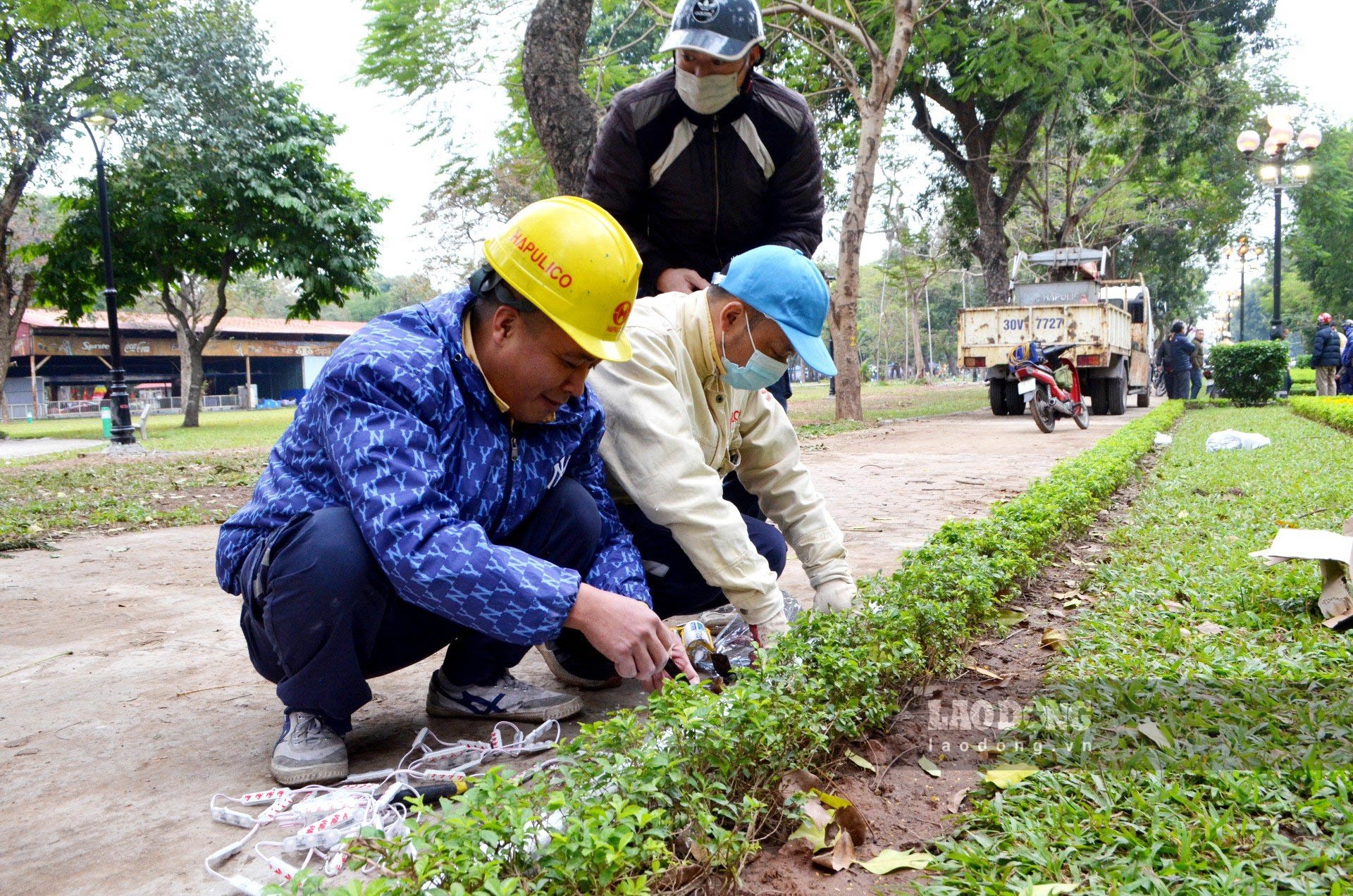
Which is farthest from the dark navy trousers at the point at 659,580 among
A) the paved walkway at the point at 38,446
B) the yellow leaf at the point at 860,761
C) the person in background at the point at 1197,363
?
the person in background at the point at 1197,363

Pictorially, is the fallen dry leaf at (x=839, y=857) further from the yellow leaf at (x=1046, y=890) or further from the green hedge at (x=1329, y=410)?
the green hedge at (x=1329, y=410)

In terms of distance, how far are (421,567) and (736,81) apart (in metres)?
2.33

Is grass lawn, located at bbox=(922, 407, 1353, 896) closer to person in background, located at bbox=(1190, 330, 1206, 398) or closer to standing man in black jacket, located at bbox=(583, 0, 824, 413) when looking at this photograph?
standing man in black jacket, located at bbox=(583, 0, 824, 413)

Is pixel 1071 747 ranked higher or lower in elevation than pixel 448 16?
lower

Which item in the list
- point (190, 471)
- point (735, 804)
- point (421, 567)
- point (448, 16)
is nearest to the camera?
point (735, 804)

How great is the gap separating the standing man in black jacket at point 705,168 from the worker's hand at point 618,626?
178 cm

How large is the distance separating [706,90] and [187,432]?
22.6m

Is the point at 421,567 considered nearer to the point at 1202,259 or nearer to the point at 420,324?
the point at 420,324

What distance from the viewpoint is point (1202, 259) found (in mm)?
38500

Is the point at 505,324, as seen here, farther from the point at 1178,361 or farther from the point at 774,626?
the point at 1178,361

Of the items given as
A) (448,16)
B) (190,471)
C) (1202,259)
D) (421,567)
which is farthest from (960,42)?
(1202,259)

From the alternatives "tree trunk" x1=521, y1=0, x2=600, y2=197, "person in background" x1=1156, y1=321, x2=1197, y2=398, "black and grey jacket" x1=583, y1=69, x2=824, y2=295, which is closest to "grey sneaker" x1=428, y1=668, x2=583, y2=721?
"black and grey jacket" x1=583, y1=69, x2=824, y2=295

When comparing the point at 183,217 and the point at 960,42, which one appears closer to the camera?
the point at 960,42

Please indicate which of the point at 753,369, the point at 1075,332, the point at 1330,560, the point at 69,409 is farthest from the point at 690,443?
the point at 69,409
